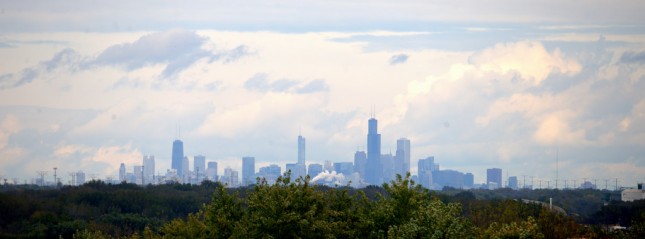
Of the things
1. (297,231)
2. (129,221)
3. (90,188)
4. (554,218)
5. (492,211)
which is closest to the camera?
(297,231)

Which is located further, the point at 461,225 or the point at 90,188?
the point at 90,188

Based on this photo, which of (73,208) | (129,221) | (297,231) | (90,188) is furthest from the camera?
(90,188)

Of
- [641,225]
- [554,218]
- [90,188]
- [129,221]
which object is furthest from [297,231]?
[90,188]

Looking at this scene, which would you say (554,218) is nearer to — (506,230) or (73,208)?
(506,230)

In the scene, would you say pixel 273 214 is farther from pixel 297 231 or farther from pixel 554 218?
pixel 554 218

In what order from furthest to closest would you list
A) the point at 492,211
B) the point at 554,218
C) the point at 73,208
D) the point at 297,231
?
the point at 73,208 → the point at 492,211 → the point at 554,218 → the point at 297,231

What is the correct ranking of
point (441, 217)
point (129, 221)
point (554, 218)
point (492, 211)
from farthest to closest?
point (129, 221), point (492, 211), point (554, 218), point (441, 217)

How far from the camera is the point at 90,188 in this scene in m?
→ 185

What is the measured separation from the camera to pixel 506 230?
59969 millimetres

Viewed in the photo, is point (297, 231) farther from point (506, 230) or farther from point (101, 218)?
point (101, 218)

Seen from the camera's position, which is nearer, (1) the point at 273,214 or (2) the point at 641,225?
(2) the point at 641,225

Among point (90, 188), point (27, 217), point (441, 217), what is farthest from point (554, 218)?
point (90, 188)

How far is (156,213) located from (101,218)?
14.5 m

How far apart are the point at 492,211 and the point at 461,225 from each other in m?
39.3
